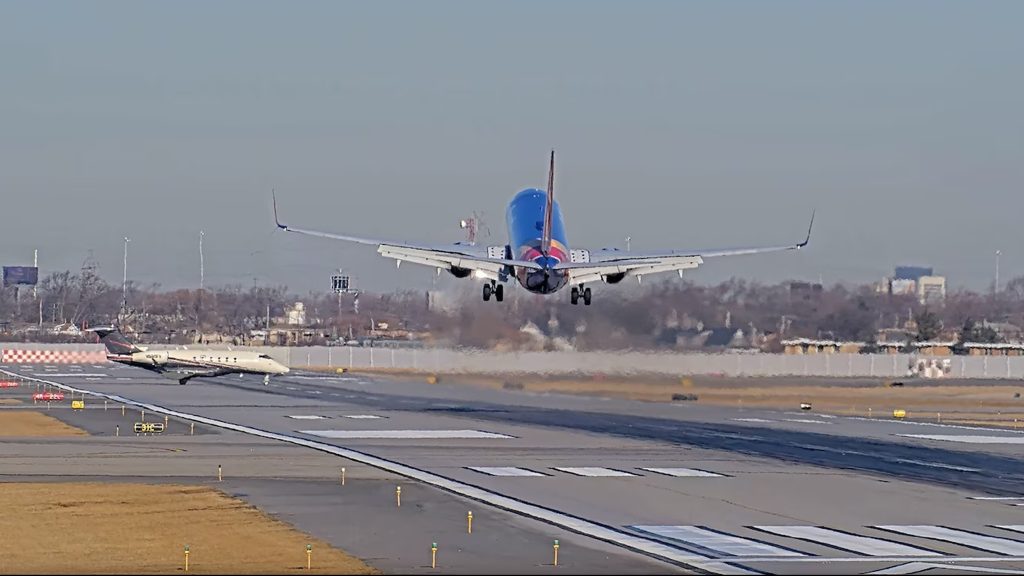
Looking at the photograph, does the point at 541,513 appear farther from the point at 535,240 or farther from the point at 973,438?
the point at 973,438

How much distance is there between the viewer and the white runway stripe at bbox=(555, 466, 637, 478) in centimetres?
4994

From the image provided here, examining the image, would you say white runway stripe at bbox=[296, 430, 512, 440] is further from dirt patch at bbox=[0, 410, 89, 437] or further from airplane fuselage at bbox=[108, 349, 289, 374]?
airplane fuselage at bbox=[108, 349, 289, 374]

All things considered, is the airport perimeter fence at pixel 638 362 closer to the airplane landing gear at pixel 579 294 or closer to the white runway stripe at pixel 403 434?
the airplane landing gear at pixel 579 294

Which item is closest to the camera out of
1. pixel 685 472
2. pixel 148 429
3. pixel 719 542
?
pixel 719 542

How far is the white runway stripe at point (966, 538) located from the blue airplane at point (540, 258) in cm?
3141

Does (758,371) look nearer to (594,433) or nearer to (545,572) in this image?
(594,433)

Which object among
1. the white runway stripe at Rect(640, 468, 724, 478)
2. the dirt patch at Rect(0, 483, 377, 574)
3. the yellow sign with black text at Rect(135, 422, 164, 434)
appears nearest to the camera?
the dirt patch at Rect(0, 483, 377, 574)

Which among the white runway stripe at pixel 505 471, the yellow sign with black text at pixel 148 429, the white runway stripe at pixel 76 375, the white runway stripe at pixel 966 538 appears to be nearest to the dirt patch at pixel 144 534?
the white runway stripe at pixel 505 471

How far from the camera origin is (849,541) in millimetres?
35031

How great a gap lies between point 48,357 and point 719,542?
15412 centimetres

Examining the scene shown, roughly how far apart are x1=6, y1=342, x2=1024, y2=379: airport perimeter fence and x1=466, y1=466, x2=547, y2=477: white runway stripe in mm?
25669

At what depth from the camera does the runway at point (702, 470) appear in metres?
34.0

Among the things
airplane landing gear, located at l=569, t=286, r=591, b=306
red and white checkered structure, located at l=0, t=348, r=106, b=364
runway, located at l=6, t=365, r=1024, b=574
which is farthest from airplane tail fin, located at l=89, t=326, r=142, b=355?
airplane landing gear, located at l=569, t=286, r=591, b=306

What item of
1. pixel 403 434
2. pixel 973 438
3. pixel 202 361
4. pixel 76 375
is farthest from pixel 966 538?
pixel 76 375
